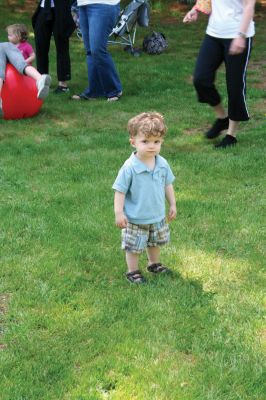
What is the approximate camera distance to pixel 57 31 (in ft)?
27.3

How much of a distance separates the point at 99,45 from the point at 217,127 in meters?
2.36

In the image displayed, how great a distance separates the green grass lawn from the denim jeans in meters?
1.41

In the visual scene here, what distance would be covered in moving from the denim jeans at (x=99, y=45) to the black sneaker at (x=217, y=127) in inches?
86.8

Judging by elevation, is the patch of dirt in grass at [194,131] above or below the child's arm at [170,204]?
below

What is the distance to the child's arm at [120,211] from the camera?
3.48m

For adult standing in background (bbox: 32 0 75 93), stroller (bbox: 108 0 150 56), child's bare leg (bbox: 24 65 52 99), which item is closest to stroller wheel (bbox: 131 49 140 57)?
stroller (bbox: 108 0 150 56)

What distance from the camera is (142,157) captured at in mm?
3502

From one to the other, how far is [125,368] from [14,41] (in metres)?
6.27

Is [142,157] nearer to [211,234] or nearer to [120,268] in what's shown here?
[120,268]

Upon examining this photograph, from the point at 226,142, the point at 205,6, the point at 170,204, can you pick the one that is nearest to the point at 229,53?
the point at 205,6

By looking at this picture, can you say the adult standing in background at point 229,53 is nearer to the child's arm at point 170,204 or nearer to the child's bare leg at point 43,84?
the child's bare leg at point 43,84

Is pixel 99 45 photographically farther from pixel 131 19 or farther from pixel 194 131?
pixel 131 19

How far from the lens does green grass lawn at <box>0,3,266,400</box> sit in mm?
2879

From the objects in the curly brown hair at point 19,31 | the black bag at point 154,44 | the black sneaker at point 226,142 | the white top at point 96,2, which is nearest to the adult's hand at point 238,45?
the black sneaker at point 226,142
